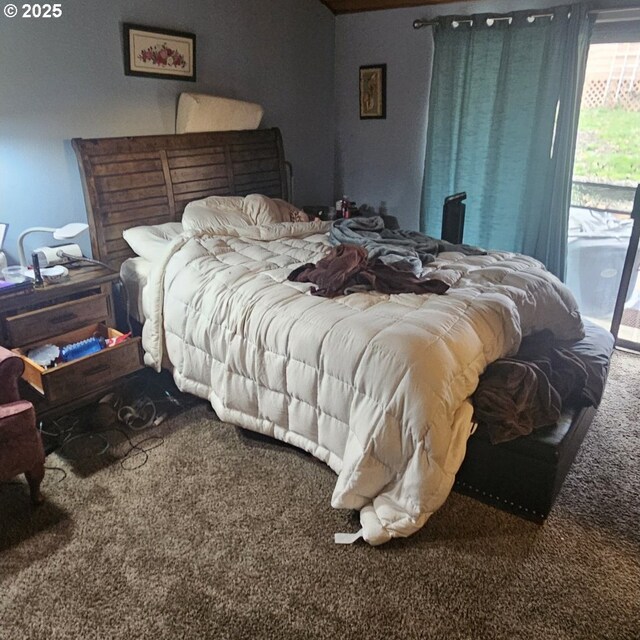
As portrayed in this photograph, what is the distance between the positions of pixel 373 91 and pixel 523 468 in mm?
3503

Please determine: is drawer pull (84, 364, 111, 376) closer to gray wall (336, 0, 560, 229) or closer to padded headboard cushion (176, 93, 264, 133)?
padded headboard cushion (176, 93, 264, 133)

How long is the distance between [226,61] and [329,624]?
11.6 ft

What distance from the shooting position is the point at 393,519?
1.87 meters

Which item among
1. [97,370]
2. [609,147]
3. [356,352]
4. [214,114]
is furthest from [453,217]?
[97,370]

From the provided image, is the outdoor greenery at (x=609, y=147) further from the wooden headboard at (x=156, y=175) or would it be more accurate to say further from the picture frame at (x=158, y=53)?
the picture frame at (x=158, y=53)

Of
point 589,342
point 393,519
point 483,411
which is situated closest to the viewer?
point 393,519

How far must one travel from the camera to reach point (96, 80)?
302cm

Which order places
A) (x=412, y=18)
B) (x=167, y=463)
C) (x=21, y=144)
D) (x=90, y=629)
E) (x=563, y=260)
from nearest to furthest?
(x=90, y=629) < (x=167, y=463) < (x=21, y=144) < (x=563, y=260) < (x=412, y=18)

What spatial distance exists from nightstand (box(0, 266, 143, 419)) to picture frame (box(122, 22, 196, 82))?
132 cm

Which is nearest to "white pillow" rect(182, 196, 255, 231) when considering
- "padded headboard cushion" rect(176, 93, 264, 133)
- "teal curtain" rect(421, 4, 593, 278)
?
"padded headboard cushion" rect(176, 93, 264, 133)

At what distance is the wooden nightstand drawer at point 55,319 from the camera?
2.40 meters

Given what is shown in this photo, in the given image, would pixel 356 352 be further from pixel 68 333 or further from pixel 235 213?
pixel 235 213

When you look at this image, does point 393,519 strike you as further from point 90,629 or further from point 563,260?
point 563,260

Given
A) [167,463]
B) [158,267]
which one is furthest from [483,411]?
[158,267]
